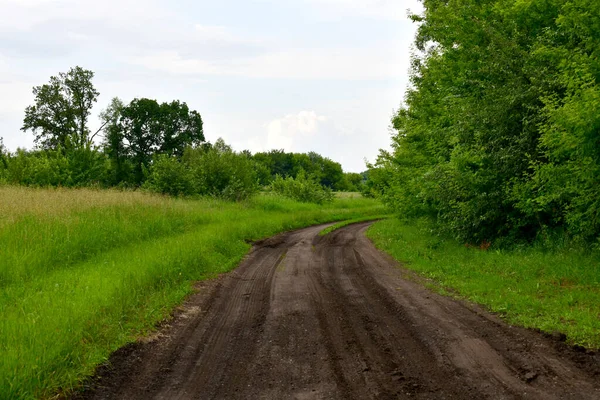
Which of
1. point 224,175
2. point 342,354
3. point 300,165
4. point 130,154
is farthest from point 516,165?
point 300,165

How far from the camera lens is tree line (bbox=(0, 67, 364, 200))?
93.9 ft

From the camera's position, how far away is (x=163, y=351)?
591 cm

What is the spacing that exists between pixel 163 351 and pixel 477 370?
4.06 m

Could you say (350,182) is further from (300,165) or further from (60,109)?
(60,109)

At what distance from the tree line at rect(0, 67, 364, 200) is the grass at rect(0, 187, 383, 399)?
9.55 m

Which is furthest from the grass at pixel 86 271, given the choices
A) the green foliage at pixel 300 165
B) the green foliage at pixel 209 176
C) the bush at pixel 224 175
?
the green foliage at pixel 300 165

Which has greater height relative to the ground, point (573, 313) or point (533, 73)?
point (533, 73)

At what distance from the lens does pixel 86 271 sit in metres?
9.22

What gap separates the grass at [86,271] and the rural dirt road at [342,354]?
0.53 metres

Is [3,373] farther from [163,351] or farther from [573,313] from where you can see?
[573,313]

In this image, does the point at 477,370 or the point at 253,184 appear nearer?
the point at 477,370

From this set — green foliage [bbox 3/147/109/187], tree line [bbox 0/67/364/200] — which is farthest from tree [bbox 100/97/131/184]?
green foliage [bbox 3/147/109/187]

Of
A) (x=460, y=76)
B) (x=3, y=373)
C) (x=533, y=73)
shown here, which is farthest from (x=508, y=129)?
(x=3, y=373)

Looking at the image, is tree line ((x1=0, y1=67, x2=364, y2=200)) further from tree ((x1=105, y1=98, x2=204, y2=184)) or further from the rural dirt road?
the rural dirt road
